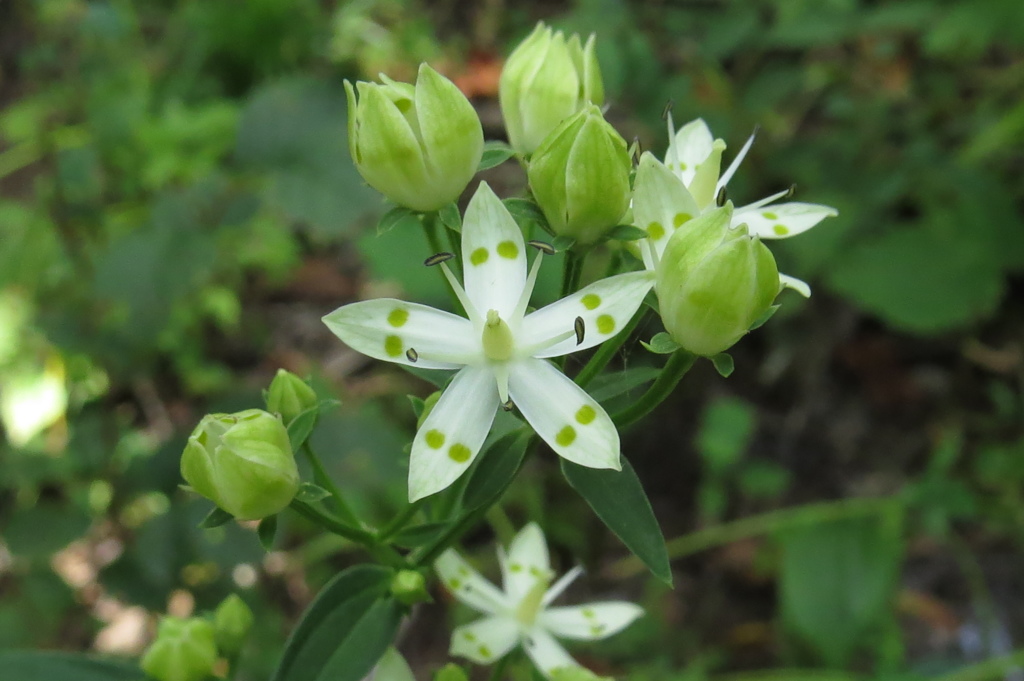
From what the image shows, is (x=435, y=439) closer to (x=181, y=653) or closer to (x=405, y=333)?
(x=405, y=333)

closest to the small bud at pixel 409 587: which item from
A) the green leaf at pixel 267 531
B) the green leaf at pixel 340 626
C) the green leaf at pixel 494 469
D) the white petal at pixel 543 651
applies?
the green leaf at pixel 340 626

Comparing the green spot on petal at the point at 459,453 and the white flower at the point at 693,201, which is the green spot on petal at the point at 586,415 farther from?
the white flower at the point at 693,201

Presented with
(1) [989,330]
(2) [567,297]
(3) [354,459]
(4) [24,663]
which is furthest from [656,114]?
(4) [24,663]

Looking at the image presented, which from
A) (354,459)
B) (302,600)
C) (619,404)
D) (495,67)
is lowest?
(302,600)

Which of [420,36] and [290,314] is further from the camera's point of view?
[420,36]

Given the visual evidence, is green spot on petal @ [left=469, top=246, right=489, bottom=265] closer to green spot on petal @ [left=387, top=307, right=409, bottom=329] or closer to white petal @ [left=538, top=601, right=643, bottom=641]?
green spot on petal @ [left=387, top=307, right=409, bottom=329]

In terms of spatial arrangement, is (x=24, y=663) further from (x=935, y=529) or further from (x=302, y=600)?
(x=935, y=529)
